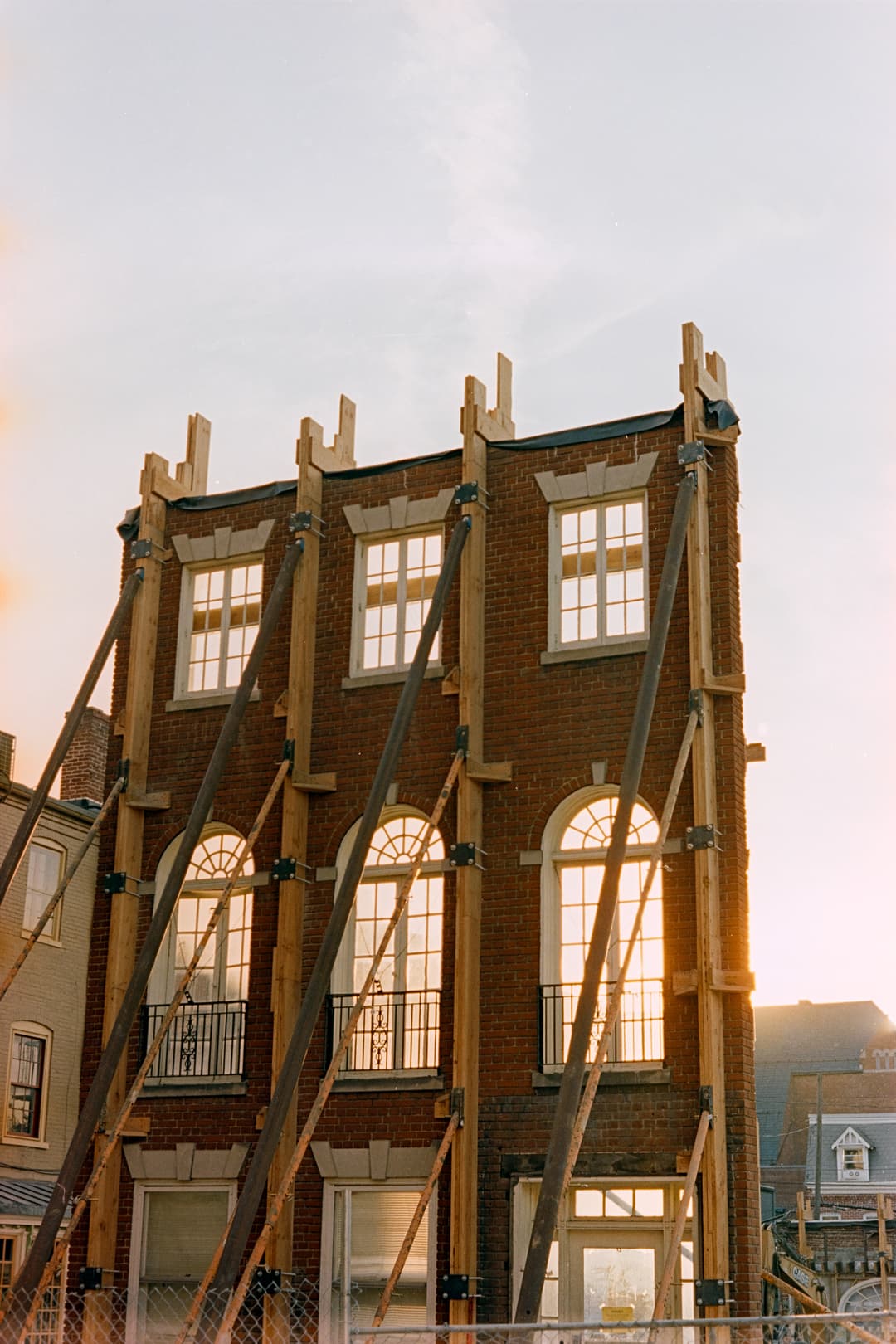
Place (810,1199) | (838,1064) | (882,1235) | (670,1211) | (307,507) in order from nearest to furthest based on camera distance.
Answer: (670,1211) → (307,507) → (882,1235) → (810,1199) → (838,1064)

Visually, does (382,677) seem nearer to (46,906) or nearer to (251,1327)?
(251,1327)

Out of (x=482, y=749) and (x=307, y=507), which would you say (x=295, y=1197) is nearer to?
(x=482, y=749)

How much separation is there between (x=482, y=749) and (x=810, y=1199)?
4251cm

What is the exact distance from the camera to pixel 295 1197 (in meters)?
18.0

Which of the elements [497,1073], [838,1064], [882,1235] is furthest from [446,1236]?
[838,1064]

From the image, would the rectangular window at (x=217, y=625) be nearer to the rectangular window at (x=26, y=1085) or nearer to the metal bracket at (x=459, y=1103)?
the metal bracket at (x=459, y=1103)

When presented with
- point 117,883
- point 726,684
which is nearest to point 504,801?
point 726,684

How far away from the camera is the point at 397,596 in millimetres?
20016

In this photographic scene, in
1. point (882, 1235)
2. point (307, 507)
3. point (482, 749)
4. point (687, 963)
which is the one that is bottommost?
point (882, 1235)

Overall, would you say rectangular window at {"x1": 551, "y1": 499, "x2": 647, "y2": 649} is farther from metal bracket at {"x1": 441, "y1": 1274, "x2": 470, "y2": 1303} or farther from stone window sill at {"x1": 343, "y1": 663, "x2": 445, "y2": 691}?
→ metal bracket at {"x1": 441, "y1": 1274, "x2": 470, "y2": 1303}

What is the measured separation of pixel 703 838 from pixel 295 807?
16.0 feet

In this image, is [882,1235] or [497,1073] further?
[882,1235]

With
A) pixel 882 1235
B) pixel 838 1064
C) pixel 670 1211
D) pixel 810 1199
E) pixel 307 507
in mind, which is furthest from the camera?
pixel 838 1064

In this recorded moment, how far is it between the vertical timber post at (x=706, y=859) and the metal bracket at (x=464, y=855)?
2.41 meters
